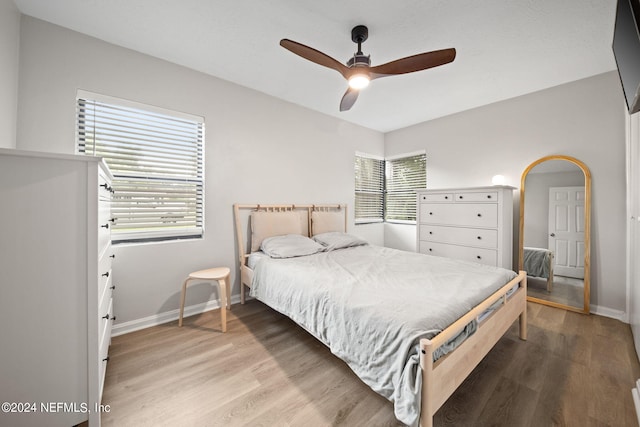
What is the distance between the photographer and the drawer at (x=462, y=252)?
3109 mm

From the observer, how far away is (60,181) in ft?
3.85

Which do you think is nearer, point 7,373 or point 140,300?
point 7,373

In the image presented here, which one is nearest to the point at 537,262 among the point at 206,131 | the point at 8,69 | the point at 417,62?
the point at 417,62

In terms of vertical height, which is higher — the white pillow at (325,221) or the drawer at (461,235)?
the white pillow at (325,221)

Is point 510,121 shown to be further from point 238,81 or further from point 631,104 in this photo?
point 238,81

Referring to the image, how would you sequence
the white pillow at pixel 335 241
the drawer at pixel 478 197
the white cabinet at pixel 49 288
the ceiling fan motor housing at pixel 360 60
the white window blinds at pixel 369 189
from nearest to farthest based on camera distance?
the white cabinet at pixel 49 288
the ceiling fan motor housing at pixel 360 60
the drawer at pixel 478 197
the white pillow at pixel 335 241
the white window blinds at pixel 369 189

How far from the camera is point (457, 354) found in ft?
4.36

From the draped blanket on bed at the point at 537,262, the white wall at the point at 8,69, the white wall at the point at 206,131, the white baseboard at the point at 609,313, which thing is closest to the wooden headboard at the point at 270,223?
the white wall at the point at 206,131

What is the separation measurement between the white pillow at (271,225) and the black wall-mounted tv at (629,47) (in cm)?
300

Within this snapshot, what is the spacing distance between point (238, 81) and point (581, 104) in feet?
13.0

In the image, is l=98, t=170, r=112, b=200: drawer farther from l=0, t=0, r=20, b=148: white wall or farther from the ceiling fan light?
the ceiling fan light

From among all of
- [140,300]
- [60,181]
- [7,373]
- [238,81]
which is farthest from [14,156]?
[238,81]

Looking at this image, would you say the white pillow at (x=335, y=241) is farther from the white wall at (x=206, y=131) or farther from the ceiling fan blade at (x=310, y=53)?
the ceiling fan blade at (x=310, y=53)

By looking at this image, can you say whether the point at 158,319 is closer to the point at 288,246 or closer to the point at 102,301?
the point at 102,301
